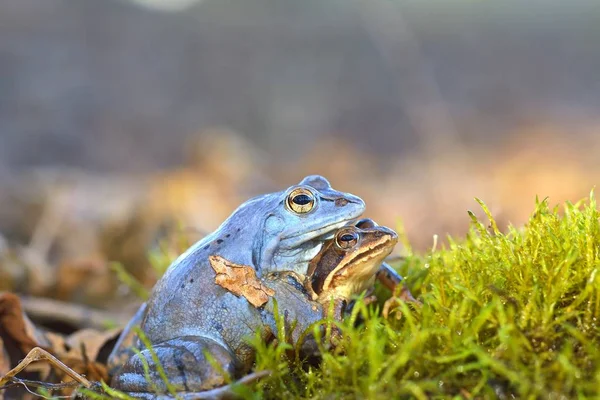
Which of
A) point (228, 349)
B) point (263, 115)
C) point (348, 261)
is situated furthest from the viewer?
point (263, 115)

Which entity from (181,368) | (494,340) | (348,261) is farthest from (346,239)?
(181,368)

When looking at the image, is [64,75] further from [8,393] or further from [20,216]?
[8,393]

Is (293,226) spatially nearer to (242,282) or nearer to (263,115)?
(242,282)

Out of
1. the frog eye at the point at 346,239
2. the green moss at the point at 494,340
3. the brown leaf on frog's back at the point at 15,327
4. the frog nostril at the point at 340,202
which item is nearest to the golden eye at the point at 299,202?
the frog nostril at the point at 340,202

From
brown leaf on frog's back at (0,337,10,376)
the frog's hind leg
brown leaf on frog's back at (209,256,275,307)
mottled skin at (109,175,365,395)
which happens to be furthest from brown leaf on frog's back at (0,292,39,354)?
brown leaf on frog's back at (209,256,275,307)

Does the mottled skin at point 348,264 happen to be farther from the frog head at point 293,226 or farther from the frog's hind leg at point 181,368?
the frog's hind leg at point 181,368

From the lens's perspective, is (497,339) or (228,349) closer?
(497,339)

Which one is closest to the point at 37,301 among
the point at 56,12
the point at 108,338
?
the point at 108,338
